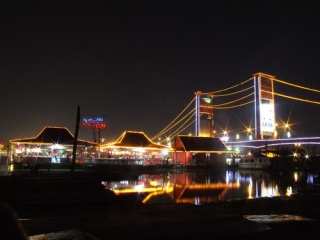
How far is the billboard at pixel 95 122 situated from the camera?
6431 cm

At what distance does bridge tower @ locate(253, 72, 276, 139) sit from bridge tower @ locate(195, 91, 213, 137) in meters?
12.9

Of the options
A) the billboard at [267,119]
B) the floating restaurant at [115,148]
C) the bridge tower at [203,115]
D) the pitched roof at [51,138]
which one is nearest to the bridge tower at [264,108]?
the billboard at [267,119]

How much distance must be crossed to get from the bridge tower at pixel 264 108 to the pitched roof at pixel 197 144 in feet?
88.3

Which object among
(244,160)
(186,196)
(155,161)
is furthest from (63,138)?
(244,160)

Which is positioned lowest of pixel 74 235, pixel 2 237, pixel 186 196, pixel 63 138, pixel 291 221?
pixel 186 196

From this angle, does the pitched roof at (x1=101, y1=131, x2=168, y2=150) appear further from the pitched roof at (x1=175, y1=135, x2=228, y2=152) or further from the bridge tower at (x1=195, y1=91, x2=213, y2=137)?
the bridge tower at (x1=195, y1=91, x2=213, y2=137)

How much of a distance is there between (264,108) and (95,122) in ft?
157

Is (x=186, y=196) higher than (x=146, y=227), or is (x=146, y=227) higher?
Result: (x=146, y=227)

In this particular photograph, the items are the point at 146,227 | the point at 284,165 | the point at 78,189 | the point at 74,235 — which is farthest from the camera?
the point at 284,165

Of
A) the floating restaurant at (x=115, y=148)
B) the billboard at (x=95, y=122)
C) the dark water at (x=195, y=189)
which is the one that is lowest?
the dark water at (x=195, y=189)

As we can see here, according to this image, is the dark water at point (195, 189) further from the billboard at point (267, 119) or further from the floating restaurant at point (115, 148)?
the billboard at point (267, 119)

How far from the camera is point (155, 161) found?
56.0 metres

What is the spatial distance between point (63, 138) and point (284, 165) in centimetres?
3684

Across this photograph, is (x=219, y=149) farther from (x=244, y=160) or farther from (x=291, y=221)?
(x=291, y=221)
